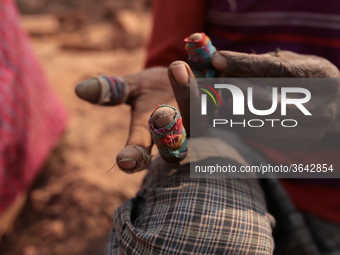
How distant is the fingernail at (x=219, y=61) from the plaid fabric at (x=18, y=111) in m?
0.84

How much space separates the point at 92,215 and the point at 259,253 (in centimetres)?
86

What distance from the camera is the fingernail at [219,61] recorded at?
597 millimetres

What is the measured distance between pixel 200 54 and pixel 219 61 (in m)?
0.04

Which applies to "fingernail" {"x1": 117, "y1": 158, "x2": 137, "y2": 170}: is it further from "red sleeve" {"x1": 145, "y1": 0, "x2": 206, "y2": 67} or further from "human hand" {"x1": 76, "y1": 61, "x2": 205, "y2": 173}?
"red sleeve" {"x1": 145, "y1": 0, "x2": 206, "y2": 67}

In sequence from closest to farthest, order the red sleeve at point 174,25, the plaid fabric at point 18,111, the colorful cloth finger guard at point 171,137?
the colorful cloth finger guard at point 171,137, the red sleeve at point 174,25, the plaid fabric at point 18,111

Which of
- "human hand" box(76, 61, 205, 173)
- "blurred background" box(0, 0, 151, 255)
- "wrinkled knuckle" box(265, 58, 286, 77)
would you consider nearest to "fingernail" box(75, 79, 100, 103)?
"human hand" box(76, 61, 205, 173)

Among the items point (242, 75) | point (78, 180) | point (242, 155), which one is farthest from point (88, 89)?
point (78, 180)

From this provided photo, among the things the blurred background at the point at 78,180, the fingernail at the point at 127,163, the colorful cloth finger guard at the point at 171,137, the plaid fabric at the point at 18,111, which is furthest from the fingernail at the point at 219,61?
the plaid fabric at the point at 18,111

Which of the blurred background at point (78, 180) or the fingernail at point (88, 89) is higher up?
the fingernail at point (88, 89)

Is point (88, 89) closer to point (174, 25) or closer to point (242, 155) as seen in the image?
point (242, 155)

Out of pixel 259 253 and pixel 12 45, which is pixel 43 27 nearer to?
pixel 12 45

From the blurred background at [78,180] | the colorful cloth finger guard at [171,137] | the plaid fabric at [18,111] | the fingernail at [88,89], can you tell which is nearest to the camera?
the colorful cloth finger guard at [171,137]

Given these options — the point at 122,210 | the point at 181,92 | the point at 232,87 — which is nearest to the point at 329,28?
the point at 232,87

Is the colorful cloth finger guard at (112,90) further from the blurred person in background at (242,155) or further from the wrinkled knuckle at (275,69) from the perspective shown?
the wrinkled knuckle at (275,69)
